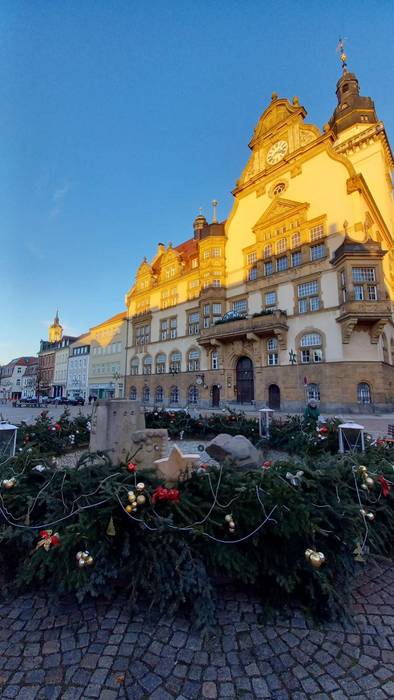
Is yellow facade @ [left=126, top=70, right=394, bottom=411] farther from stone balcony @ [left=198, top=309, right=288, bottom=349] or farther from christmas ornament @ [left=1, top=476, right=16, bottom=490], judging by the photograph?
christmas ornament @ [left=1, top=476, right=16, bottom=490]

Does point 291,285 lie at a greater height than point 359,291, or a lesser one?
greater

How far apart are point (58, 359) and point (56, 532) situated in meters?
69.4

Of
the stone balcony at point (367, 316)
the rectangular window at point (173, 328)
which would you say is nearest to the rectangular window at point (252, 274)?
the stone balcony at point (367, 316)

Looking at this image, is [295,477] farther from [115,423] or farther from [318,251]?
[318,251]

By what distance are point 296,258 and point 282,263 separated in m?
1.33

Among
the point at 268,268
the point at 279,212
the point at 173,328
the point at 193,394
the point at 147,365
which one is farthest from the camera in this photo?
the point at 147,365

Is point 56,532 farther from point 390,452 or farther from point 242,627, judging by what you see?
point 390,452

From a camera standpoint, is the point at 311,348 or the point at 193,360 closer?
the point at 311,348

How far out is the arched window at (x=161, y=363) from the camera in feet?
116

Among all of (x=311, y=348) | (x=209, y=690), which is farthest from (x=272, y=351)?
(x=209, y=690)

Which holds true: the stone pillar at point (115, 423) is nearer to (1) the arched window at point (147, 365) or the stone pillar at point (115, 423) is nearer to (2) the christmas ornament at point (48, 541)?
(2) the christmas ornament at point (48, 541)

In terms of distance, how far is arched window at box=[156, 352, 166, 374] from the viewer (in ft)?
116

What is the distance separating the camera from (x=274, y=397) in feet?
80.6

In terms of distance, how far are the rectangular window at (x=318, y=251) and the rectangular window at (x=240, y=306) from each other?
281 inches
